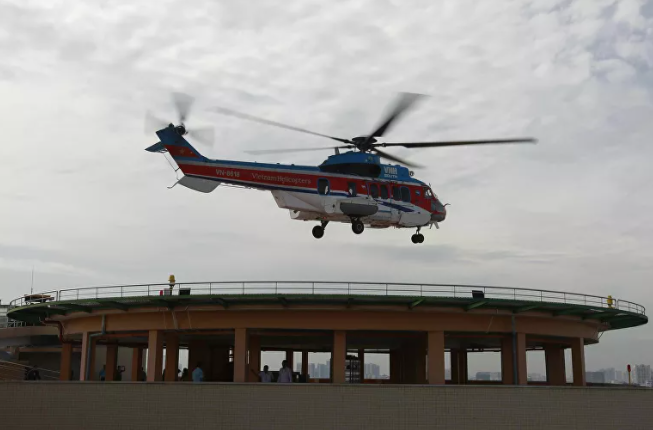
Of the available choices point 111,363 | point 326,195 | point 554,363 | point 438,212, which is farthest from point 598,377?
point 326,195

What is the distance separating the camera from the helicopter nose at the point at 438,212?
37.3m

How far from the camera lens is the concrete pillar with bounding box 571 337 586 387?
34.6 meters

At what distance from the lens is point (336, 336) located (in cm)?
3011

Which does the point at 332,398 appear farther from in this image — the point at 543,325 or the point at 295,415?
the point at 543,325

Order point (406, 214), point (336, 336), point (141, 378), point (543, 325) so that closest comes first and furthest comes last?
point (336, 336) < point (543, 325) < point (406, 214) < point (141, 378)

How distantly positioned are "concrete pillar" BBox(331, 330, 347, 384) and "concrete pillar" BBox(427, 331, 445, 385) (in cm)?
341

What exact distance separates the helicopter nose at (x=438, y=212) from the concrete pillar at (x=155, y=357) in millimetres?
14502

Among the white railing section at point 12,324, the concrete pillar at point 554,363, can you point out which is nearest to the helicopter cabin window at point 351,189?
the concrete pillar at point 554,363

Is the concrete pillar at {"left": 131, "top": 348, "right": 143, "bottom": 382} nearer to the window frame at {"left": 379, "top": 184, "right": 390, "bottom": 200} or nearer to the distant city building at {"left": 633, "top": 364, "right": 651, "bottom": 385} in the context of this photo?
the window frame at {"left": 379, "top": 184, "right": 390, "bottom": 200}

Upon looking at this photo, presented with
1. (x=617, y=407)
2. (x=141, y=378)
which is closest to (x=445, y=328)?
(x=617, y=407)

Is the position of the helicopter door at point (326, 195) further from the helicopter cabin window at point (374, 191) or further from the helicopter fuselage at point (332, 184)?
the helicopter cabin window at point (374, 191)

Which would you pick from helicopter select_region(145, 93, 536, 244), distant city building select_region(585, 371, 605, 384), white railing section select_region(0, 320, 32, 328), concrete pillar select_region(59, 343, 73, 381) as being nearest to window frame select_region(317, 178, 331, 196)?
helicopter select_region(145, 93, 536, 244)

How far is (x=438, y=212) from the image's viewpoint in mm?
37500

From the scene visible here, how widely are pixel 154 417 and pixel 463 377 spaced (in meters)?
23.7
